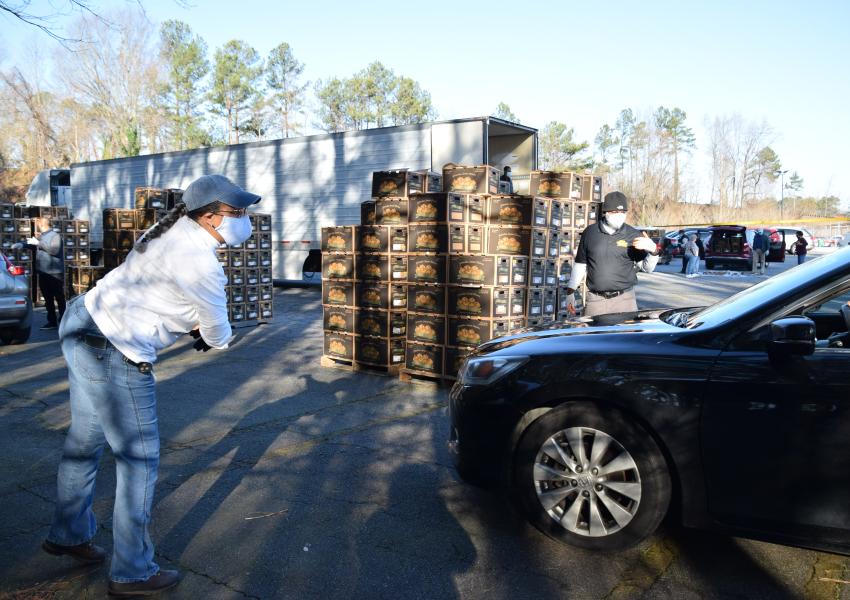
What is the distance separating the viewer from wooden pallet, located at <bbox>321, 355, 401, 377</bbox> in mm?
8438

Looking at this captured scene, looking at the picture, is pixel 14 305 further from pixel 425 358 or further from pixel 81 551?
pixel 81 551

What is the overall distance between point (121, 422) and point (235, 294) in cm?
972

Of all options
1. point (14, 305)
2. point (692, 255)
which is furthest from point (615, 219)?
point (692, 255)

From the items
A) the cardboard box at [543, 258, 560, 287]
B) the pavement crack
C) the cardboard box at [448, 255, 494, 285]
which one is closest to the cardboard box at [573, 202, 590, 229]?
the cardboard box at [543, 258, 560, 287]

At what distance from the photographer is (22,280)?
10266mm

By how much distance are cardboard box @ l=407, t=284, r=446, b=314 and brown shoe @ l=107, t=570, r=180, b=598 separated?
16.6ft

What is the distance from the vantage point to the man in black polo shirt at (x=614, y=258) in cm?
634

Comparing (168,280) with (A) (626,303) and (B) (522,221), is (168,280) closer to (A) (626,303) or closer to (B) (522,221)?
(A) (626,303)

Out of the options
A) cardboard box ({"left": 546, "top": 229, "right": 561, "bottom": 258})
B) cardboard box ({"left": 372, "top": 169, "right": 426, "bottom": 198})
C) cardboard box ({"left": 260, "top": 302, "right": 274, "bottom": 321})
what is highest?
cardboard box ({"left": 372, "top": 169, "right": 426, "bottom": 198})

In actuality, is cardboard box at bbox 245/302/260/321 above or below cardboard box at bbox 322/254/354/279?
below

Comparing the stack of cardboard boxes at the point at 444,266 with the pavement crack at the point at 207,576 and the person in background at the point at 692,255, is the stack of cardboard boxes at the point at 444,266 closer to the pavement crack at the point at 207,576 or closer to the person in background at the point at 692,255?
the pavement crack at the point at 207,576

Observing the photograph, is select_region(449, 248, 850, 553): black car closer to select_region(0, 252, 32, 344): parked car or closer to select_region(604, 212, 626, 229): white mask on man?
select_region(604, 212, 626, 229): white mask on man

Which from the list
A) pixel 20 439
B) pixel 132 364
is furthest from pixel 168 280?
pixel 20 439

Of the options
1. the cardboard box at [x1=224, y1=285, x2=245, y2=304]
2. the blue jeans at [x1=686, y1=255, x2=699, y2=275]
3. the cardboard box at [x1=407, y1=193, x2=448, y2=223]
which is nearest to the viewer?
the cardboard box at [x1=407, y1=193, x2=448, y2=223]
